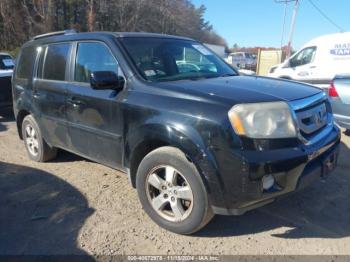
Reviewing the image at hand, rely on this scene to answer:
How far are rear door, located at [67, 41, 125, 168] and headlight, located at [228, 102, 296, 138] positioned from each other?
1.31 meters

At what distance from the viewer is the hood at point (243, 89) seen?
116 inches

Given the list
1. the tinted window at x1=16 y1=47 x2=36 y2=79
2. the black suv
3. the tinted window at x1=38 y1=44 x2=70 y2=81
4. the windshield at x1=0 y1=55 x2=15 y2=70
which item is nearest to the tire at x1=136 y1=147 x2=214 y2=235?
the black suv

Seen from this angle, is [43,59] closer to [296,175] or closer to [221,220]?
[221,220]

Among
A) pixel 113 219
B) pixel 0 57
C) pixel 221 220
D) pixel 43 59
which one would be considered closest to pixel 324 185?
pixel 221 220

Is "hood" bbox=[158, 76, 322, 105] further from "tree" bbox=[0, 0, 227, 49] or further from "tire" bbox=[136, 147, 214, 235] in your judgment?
"tree" bbox=[0, 0, 227, 49]

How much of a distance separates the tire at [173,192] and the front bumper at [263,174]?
0.21m

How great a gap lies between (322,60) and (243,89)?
28.7 ft

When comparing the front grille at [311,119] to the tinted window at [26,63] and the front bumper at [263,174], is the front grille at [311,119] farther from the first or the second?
the tinted window at [26,63]

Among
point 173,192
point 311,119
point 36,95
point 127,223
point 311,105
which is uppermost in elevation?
point 311,105

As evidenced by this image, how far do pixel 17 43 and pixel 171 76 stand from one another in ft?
99.5

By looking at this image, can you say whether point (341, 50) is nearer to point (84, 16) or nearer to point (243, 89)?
point (243, 89)

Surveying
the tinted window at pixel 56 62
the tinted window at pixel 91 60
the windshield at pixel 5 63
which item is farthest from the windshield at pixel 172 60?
the windshield at pixel 5 63

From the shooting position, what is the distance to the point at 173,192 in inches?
128

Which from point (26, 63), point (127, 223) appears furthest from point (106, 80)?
point (26, 63)
